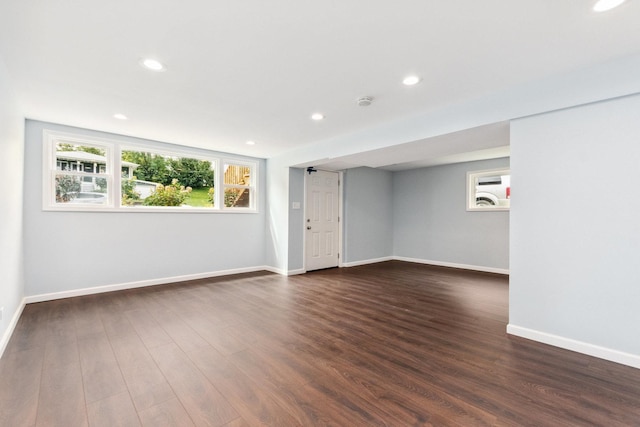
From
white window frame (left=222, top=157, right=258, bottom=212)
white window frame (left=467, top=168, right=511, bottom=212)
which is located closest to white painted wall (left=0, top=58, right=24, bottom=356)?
white window frame (left=222, top=157, right=258, bottom=212)

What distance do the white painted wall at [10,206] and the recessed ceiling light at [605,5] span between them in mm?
4326

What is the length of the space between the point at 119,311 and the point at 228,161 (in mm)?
3253

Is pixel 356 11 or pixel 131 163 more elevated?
pixel 356 11

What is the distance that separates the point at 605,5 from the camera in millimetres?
1742

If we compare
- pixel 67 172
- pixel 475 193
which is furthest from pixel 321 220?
pixel 67 172

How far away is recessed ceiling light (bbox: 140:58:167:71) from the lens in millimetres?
2375

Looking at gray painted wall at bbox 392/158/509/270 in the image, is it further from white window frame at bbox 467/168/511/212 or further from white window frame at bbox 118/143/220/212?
white window frame at bbox 118/143/220/212

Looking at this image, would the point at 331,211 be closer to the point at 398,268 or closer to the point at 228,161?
the point at 398,268

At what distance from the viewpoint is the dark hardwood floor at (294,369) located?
1.78 meters

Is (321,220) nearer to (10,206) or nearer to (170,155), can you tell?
(170,155)

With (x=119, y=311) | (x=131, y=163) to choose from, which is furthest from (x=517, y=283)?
(x=131, y=163)

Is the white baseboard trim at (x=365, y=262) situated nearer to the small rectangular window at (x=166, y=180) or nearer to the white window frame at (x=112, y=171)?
the white window frame at (x=112, y=171)

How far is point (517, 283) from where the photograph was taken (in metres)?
2.94

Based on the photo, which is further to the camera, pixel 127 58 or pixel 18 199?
pixel 18 199
